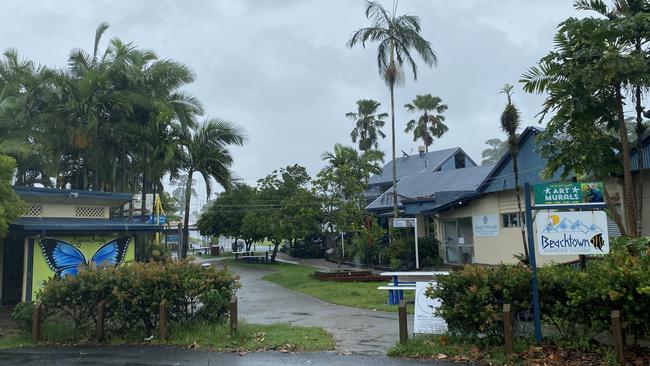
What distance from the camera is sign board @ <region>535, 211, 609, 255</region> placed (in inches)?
286

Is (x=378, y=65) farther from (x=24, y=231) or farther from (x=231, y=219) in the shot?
(x=231, y=219)

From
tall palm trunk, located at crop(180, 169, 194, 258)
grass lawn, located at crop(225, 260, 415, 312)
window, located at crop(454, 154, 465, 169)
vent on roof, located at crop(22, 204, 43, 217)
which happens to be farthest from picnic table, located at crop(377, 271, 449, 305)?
window, located at crop(454, 154, 465, 169)

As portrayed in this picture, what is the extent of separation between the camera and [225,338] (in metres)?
8.81

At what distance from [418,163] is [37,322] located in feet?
111

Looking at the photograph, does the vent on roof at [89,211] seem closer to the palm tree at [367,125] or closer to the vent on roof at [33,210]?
the vent on roof at [33,210]

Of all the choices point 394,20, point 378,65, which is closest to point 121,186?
point 378,65

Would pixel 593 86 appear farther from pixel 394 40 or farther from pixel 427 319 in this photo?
pixel 394 40

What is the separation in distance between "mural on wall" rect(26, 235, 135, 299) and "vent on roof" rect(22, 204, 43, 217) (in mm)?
1237

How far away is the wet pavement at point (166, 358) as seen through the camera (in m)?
7.38

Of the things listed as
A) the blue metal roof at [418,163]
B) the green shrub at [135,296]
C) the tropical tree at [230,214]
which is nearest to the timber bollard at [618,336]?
the green shrub at [135,296]

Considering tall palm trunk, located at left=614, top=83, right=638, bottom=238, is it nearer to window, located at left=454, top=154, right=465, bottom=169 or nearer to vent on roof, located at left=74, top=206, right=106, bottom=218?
vent on roof, located at left=74, top=206, right=106, bottom=218

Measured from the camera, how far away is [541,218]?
745 centimetres

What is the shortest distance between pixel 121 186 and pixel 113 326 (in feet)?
49.7

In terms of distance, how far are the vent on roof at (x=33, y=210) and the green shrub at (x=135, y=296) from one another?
6.21 m
